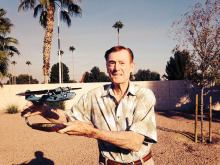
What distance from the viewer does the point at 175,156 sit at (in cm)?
538

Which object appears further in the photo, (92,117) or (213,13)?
(213,13)

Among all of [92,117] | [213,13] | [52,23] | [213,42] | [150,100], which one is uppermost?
[52,23]

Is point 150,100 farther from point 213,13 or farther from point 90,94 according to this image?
point 213,13

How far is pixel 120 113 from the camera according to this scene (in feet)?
5.69

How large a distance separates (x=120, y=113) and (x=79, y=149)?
5028 millimetres

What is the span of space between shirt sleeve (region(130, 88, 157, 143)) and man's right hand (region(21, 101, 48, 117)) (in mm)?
959

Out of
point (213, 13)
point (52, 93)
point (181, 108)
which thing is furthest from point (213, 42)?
point (181, 108)

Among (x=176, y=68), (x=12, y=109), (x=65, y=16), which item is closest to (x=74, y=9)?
(x=65, y=16)

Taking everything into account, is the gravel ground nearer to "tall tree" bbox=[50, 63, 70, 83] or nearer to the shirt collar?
the shirt collar

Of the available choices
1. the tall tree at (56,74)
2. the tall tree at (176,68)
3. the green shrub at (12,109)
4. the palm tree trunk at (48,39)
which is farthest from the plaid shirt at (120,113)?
the tall tree at (56,74)

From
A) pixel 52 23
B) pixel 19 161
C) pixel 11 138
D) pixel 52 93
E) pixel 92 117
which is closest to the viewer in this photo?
pixel 52 93

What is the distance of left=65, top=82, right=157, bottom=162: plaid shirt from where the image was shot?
1.54m

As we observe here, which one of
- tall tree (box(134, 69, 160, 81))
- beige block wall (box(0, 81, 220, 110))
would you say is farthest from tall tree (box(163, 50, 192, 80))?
tall tree (box(134, 69, 160, 81))

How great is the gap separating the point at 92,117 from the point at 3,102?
15.8 m
